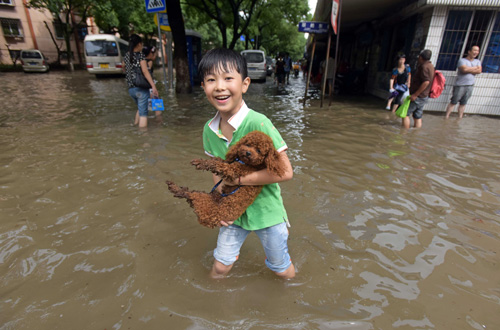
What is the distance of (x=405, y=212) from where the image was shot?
3.00 meters

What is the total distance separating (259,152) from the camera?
1444 millimetres

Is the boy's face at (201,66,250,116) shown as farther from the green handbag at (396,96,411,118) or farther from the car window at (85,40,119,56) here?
the car window at (85,40,119,56)

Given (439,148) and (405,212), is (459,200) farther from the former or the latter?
(439,148)

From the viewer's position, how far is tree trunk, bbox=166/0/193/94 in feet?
34.2

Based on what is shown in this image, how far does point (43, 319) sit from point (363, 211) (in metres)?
2.88

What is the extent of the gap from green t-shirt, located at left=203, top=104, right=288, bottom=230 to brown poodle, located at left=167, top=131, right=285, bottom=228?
101 mm

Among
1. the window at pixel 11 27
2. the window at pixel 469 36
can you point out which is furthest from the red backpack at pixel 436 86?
the window at pixel 11 27

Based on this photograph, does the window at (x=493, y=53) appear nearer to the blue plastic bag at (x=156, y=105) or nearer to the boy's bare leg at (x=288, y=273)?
the blue plastic bag at (x=156, y=105)

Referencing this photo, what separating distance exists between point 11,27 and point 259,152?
3611cm

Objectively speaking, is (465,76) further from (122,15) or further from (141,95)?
(122,15)

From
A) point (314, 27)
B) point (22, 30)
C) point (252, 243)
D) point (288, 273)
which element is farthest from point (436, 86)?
point (22, 30)

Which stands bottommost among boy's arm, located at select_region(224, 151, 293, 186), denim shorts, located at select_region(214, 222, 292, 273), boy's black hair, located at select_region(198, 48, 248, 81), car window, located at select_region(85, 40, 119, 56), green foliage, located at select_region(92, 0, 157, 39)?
denim shorts, located at select_region(214, 222, 292, 273)

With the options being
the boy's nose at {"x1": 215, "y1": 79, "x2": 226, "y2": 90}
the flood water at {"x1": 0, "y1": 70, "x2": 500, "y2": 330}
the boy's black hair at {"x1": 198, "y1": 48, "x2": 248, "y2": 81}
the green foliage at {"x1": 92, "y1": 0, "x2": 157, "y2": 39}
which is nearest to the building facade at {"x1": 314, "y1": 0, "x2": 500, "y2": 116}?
the flood water at {"x1": 0, "y1": 70, "x2": 500, "y2": 330}

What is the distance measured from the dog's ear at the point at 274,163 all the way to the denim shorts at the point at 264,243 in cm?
45
